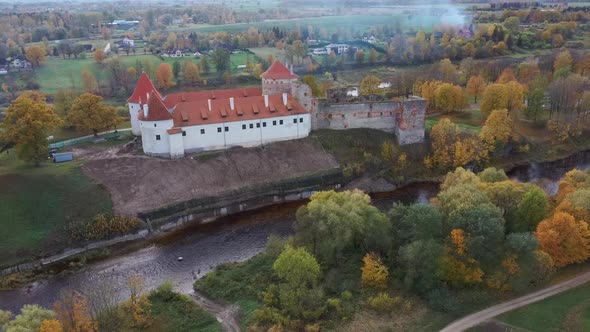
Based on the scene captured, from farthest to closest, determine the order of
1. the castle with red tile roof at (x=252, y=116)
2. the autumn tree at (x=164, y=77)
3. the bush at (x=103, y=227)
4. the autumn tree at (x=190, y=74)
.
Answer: the autumn tree at (x=190, y=74) < the autumn tree at (x=164, y=77) < the castle with red tile roof at (x=252, y=116) < the bush at (x=103, y=227)

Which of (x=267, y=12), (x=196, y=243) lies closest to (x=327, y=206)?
(x=196, y=243)

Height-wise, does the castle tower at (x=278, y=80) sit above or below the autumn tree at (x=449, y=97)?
above

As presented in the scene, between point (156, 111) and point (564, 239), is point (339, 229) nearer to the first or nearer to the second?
point (564, 239)

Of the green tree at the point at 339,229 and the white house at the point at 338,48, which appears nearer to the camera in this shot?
the green tree at the point at 339,229

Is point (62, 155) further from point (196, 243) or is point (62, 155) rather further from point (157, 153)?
point (196, 243)

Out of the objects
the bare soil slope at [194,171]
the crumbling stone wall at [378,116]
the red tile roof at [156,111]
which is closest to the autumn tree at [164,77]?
the bare soil slope at [194,171]

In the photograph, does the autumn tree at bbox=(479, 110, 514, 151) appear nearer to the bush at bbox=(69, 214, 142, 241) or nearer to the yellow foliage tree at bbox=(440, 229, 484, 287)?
the yellow foliage tree at bbox=(440, 229, 484, 287)

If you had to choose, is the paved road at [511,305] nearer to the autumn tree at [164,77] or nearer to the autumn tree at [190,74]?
the autumn tree at [164,77]

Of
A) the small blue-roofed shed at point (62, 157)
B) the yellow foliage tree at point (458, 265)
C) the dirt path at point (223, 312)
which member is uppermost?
the small blue-roofed shed at point (62, 157)

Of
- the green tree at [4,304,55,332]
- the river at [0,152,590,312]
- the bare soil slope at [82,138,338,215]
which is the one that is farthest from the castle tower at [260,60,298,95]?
the green tree at [4,304,55,332]
